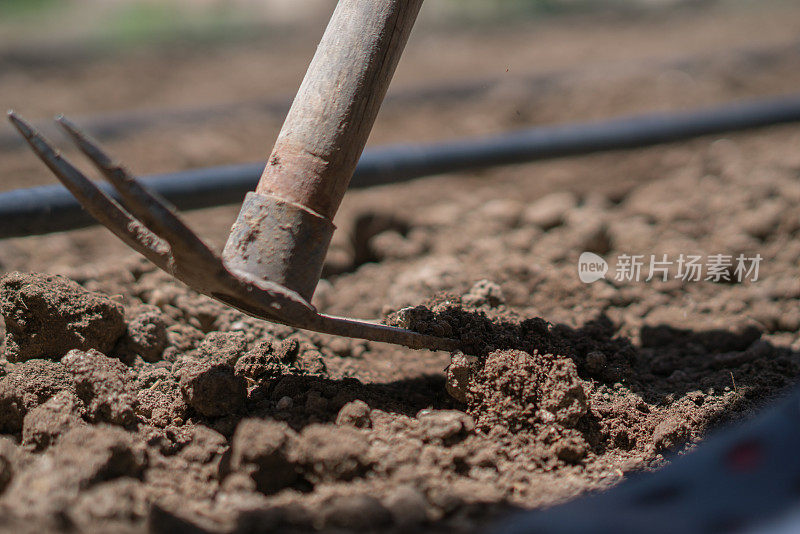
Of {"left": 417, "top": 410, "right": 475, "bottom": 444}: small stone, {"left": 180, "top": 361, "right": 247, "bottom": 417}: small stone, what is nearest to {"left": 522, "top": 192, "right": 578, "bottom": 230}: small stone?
{"left": 417, "top": 410, "right": 475, "bottom": 444}: small stone

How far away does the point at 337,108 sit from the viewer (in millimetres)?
1508

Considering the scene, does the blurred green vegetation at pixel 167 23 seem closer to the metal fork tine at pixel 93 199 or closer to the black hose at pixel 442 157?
the black hose at pixel 442 157

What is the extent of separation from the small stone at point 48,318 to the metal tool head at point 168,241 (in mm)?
357

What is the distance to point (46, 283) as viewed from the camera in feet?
5.52

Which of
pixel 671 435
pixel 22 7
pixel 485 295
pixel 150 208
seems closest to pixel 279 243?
pixel 150 208

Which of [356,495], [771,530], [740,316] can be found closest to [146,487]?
[356,495]

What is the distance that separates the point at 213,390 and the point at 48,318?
0.44 meters

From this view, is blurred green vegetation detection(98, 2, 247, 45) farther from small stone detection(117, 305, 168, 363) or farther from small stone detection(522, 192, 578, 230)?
small stone detection(117, 305, 168, 363)

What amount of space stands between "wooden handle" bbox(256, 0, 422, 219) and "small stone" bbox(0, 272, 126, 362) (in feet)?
1.65

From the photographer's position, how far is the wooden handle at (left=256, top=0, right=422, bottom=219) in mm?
1504

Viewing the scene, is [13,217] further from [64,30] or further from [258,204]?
[64,30]

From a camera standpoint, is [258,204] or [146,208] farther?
[258,204]

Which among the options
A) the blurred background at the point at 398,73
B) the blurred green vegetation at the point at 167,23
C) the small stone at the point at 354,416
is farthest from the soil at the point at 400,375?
the blurred green vegetation at the point at 167,23

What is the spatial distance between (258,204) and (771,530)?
1.05m
